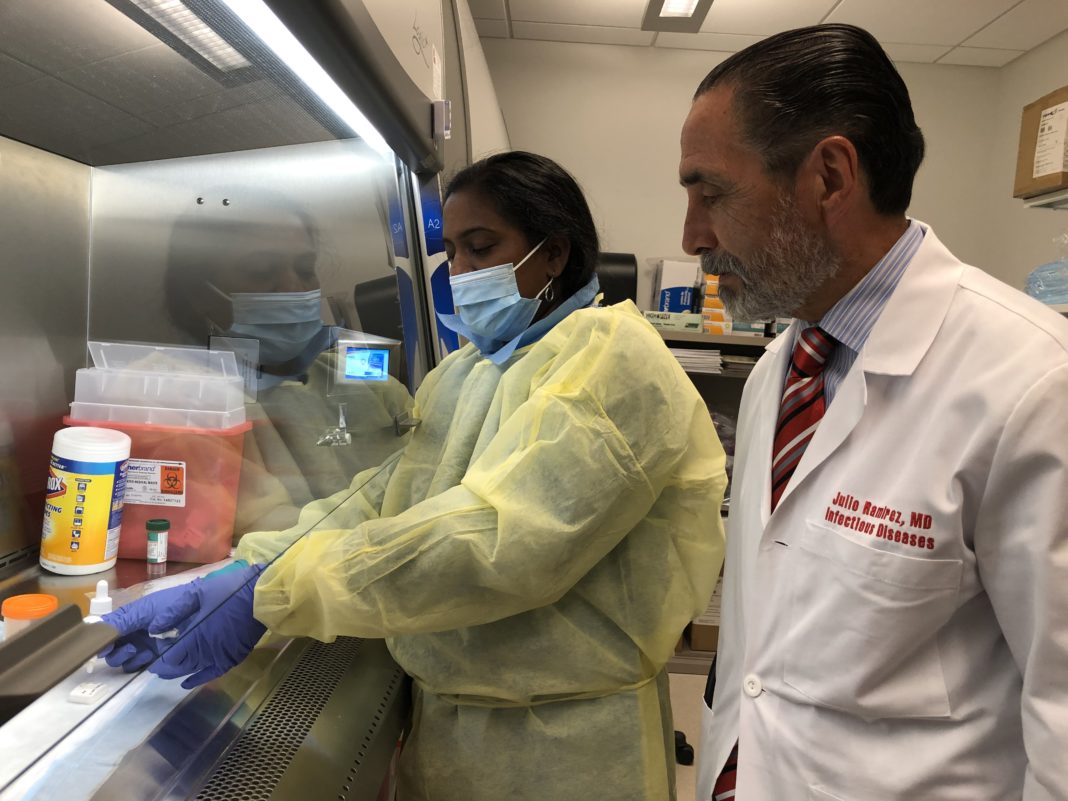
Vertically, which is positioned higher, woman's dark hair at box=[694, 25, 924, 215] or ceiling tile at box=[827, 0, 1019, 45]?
ceiling tile at box=[827, 0, 1019, 45]

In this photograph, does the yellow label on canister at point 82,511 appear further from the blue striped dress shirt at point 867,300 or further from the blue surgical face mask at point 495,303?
the blue striped dress shirt at point 867,300

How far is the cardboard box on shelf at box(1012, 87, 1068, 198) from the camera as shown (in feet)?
6.48

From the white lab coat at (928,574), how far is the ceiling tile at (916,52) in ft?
10.00

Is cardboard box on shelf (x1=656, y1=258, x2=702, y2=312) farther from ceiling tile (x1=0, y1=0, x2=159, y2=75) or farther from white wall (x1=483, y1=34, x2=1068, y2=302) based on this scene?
ceiling tile (x1=0, y1=0, x2=159, y2=75)

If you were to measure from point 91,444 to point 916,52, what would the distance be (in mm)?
3829

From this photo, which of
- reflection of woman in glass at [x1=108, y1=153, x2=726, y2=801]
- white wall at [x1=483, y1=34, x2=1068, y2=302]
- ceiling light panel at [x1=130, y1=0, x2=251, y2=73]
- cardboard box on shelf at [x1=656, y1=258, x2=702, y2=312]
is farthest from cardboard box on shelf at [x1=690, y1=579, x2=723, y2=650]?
ceiling light panel at [x1=130, y1=0, x2=251, y2=73]

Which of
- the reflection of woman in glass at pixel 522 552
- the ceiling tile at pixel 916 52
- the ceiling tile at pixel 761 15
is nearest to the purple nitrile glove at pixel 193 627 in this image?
the reflection of woman in glass at pixel 522 552

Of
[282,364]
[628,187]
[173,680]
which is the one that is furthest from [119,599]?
[628,187]

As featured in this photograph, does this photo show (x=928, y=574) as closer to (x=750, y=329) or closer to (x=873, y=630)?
(x=873, y=630)

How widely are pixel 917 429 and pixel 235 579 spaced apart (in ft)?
2.63

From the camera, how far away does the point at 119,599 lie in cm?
76

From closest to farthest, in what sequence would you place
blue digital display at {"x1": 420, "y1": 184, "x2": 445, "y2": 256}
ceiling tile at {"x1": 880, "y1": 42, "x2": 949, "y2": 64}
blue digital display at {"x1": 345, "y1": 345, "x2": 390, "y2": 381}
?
blue digital display at {"x1": 345, "y1": 345, "x2": 390, "y2": 381}, blue digital display at {"x1": 420, "y1": 184, "x2": 445, "y2": 256}, ceiling tile at {"x1": 880, "y1": 42, "x2": 949, "y2": 64}

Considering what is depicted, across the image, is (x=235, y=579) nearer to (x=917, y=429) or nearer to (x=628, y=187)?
(x=917, y=429)

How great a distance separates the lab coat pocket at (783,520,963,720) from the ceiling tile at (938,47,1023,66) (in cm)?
345
